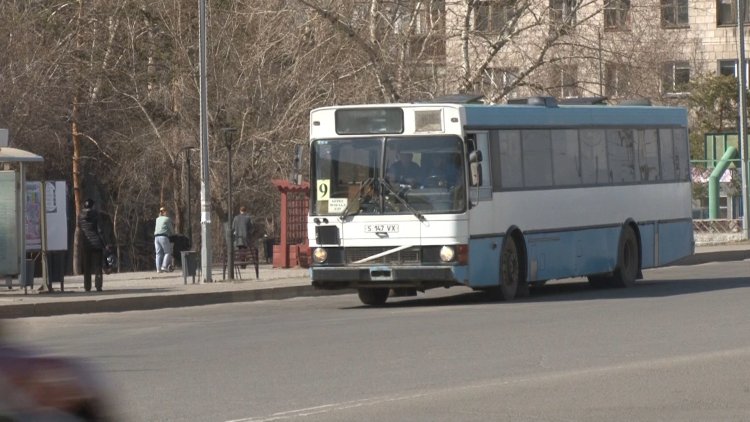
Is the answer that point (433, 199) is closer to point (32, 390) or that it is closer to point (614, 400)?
point (614, 400)

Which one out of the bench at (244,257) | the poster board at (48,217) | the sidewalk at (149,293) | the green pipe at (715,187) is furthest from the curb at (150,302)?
the green pipe at (715,187)

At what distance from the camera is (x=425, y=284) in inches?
893

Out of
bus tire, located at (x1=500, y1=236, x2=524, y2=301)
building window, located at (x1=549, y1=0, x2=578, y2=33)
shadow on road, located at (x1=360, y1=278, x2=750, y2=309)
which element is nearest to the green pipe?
building window, located at (x1=549, y1=0, x2=578, y2=33)

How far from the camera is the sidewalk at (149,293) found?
2355 centimetres

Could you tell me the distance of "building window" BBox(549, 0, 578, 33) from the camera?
37.2 metres

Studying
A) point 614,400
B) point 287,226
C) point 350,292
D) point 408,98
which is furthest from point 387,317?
point 408,98

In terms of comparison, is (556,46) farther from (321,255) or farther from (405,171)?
(321,255)

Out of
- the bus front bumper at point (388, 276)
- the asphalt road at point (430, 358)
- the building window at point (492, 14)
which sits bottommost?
the asphalt road at point (430, 358)

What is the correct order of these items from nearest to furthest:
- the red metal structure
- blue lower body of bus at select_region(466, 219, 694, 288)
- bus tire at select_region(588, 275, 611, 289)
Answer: blue lower body of bus at select_region(466, 219, 694, 288) → bus tire at select_region(588, 275, 611, 289) → the red metal structure

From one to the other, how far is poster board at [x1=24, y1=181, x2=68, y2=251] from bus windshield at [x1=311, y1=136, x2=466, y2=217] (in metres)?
6.00

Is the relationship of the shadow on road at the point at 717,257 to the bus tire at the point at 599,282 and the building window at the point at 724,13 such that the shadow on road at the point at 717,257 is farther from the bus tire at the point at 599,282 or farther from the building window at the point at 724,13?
the building window at the point at 724,13

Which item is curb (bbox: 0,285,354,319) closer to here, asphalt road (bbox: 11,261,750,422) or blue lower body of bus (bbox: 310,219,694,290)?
asphalt road (bbox: 11,261,750,422)

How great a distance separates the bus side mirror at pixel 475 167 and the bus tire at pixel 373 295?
93.7 inches

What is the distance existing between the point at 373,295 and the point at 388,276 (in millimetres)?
1691
